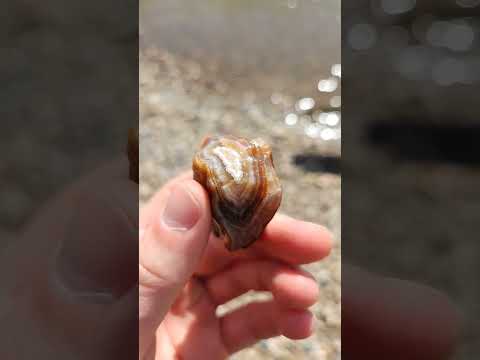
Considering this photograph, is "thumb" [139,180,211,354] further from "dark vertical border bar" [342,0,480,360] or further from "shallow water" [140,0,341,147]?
"shallow water" [140,0,341,147]

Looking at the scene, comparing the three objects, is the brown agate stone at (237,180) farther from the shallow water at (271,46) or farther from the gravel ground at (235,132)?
the shallow water at (271,46)

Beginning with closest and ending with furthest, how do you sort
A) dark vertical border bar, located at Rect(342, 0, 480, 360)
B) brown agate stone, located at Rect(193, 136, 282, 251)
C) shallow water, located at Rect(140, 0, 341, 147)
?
brown agate stone, located at Rect(193, 136, 282, 251), dark vertical border bar, located at Rect(342, 0, 480, 360), shallow water, located at Rect(140, 0, 341, 147)

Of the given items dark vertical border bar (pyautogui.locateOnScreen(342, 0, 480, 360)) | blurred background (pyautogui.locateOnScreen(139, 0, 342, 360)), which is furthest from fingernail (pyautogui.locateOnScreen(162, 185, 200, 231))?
blurred background (pyautogui.locateOnScreen(139, 0, 342, 360))

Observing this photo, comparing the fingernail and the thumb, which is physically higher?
the fingernail

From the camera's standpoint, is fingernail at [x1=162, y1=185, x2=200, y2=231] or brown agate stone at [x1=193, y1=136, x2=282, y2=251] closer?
fingernail at [x1=162, y1=185, x2=200, y2=231]

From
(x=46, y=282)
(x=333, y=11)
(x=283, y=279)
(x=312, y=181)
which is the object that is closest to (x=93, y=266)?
(x=46, y=282)

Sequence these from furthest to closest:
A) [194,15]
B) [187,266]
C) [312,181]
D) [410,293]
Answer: [194,15], [312,181], [410,293], [187,266]

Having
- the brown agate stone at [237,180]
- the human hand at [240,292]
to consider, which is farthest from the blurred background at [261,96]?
the brown agate stone at [237,180]

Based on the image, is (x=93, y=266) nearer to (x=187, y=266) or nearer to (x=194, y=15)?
(x=187, y=266)
